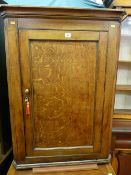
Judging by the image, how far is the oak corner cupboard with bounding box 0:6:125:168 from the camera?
950mm

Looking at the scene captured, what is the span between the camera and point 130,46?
1.54 m

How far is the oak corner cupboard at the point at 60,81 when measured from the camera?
0.95m

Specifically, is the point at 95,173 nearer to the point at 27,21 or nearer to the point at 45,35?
the point at 45,35

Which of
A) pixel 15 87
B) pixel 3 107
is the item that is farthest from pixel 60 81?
pixel 3 107

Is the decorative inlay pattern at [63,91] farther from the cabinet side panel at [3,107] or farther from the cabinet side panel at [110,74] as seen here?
the cabinet side panel at [3,107]

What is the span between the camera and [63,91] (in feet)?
3.45

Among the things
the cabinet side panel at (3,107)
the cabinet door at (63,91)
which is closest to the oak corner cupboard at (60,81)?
the cabinet door at (63,91)

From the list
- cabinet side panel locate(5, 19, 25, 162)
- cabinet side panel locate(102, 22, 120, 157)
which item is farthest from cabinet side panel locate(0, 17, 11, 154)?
cabinet side panel locate(102, 22, 120, 157)

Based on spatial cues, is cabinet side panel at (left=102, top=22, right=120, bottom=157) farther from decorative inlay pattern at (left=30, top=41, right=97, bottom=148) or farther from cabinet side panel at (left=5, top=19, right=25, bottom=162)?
cabinet side panel at (left=5, top=19, right=25, bottom=162)

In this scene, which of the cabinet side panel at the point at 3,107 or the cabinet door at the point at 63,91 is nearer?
the cabinet door at the point at 63,91

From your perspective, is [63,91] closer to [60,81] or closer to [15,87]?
[60,81]

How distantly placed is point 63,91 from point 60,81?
64 millimetres

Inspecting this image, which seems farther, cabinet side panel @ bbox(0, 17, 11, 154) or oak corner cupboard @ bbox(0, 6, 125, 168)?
cabinet side panel @ bbox(0, 17, 11, 154)

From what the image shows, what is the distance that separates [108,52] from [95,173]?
2.49ft
